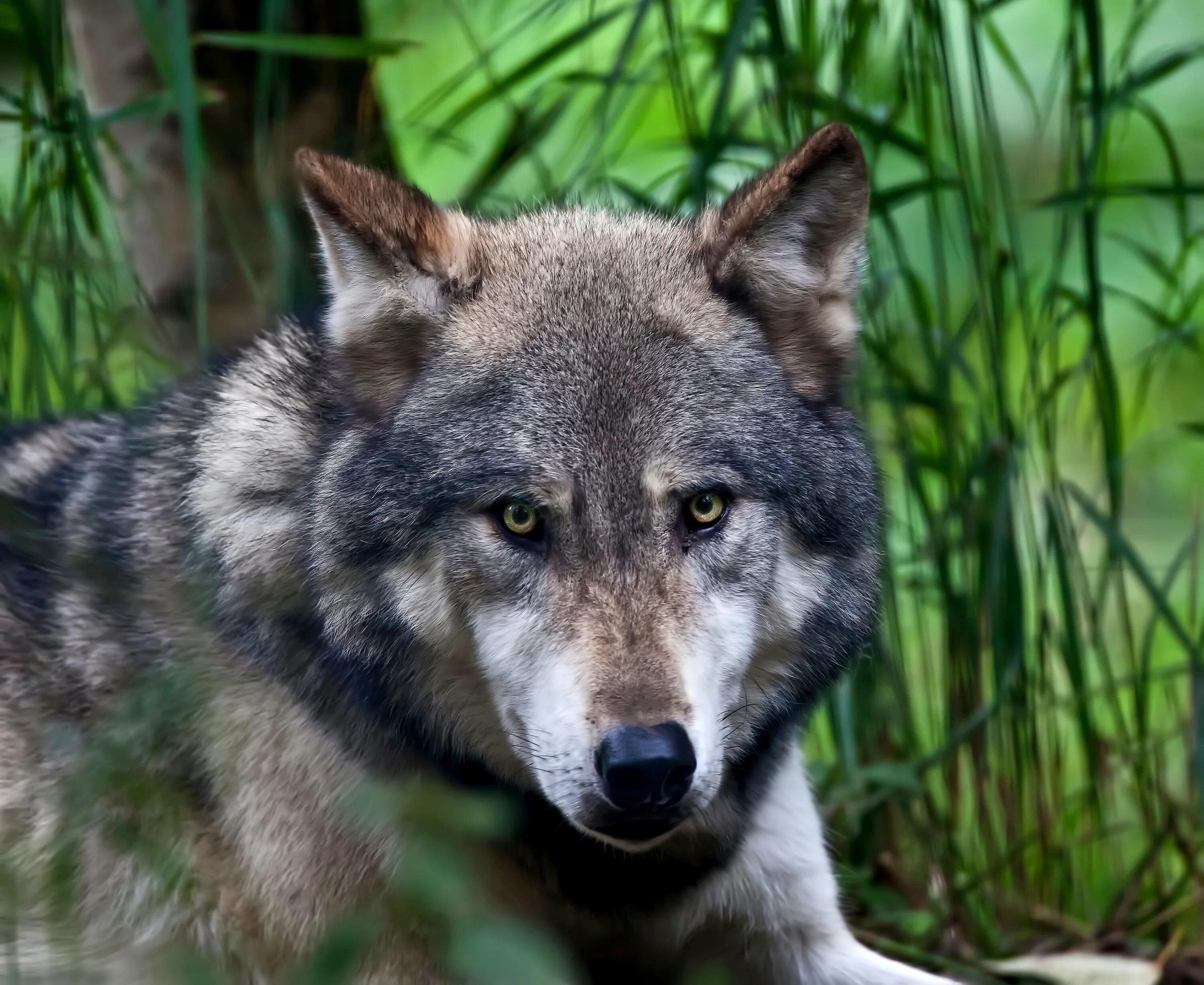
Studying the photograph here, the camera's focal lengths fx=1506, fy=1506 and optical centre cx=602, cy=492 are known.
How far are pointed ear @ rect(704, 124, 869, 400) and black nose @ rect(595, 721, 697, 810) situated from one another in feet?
3.07

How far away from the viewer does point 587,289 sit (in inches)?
117

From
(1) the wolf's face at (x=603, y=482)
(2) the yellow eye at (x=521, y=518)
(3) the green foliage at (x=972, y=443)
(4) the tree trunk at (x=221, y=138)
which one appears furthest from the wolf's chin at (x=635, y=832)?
(4) the tree trunk at (x=221, y=138)

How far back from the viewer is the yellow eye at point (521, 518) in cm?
267

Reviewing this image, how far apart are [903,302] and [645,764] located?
243 centimetres

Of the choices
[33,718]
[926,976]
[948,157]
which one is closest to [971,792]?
[926,976]

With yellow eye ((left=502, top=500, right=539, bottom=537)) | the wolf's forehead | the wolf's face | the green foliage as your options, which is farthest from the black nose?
the green foliage

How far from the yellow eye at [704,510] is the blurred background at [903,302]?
89cm

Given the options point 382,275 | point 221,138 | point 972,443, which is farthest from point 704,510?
point 221,138

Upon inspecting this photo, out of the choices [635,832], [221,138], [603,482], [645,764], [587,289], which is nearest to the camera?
[645,764]

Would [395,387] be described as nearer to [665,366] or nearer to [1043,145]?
[665,366]

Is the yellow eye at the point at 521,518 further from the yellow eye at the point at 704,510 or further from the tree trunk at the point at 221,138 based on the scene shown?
the tree trunk at the point at 221,138

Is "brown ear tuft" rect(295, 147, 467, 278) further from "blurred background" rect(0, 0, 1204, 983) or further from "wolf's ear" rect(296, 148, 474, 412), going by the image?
"blurred background" rect(0, 0, 1204, 983)

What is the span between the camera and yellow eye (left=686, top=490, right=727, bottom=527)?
272 cm

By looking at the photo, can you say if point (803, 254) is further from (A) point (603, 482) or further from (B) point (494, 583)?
(B) point (494, 583)
